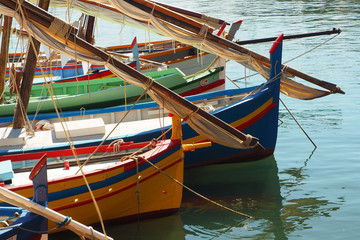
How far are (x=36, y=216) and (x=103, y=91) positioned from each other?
9.20 m

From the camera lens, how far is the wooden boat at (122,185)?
1108cm

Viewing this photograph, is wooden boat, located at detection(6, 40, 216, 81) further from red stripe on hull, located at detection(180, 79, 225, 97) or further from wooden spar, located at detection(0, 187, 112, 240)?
wooden spar, located at detection(0, 187, 112, 240)

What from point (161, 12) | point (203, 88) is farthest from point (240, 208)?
point (203, 88)

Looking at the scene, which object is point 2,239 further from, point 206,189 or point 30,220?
point 206,189

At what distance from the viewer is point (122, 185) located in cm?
1159

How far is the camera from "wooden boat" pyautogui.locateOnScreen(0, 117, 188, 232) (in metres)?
11.1

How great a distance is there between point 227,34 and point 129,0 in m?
5.11

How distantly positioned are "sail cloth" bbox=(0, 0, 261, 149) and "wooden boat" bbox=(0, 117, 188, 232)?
1.34ft

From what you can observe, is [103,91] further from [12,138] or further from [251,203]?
[251,203]

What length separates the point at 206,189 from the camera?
46.9 feet

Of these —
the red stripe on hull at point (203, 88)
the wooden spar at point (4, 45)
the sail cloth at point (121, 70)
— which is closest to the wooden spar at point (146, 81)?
the sail cloth at point (121, 70)

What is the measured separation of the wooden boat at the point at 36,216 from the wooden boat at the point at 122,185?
2.50 metres

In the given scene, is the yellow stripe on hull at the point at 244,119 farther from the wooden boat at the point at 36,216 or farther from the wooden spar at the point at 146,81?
the wooden boat at the point at 36,216

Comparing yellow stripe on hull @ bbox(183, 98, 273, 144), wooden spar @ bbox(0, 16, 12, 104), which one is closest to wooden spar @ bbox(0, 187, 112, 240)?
yellow stripe on hull @ bbox(183, 98, 273, 144)
